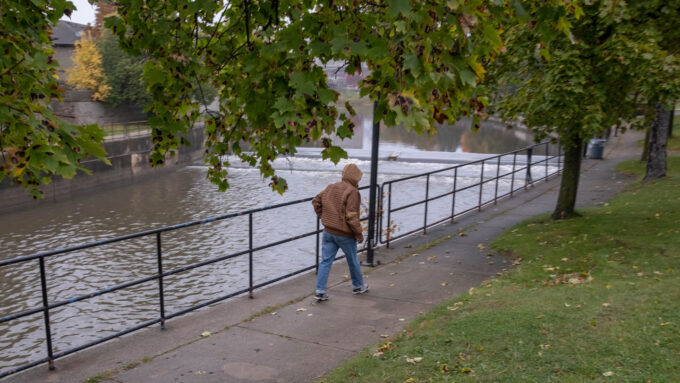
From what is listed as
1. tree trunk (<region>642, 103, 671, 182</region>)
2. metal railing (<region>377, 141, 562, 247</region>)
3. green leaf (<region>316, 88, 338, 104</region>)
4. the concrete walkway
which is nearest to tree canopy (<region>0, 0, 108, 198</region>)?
green leaf (<region>316, 88, 338, 104</region>)

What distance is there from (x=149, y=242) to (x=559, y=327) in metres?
12.4

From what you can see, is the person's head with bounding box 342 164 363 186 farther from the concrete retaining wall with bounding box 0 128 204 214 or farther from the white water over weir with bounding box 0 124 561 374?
the concrete retaining wall with bounding box 0 128 204 214

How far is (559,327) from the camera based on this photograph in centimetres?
577

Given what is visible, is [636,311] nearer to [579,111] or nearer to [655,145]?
[579,111]

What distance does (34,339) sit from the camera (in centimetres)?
970

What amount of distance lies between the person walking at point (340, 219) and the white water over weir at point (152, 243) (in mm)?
1017

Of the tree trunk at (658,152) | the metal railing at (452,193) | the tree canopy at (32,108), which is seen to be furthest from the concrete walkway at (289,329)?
the tree trunk at (658,152)

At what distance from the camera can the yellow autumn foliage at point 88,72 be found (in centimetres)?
4597

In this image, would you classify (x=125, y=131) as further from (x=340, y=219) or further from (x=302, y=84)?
(x=302, y=84)

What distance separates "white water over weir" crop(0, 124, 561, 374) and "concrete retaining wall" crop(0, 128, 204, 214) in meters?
0.81

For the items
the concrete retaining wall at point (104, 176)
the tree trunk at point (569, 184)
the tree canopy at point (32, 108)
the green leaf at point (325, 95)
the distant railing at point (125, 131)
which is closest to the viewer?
the tree canopy at point (32, 108)

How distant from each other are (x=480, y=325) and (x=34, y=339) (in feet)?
23.4

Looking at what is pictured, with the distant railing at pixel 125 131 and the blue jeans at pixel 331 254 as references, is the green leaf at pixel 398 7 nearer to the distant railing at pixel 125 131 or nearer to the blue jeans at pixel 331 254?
the blue jeans at pixel 331 254

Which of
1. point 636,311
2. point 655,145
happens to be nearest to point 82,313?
point 636,311
